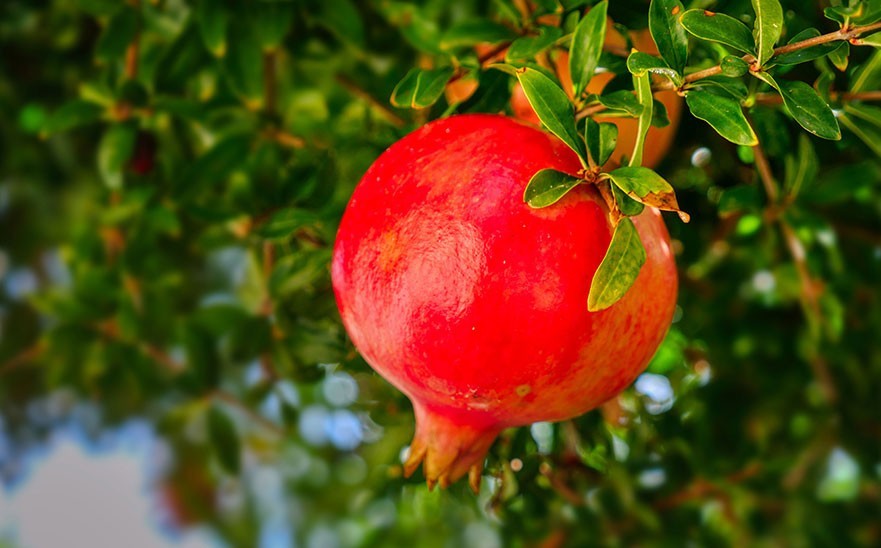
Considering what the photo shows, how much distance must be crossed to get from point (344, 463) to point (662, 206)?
3.37ft

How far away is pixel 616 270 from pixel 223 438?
71cm

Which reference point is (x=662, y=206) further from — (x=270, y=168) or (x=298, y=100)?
(x=298, y=100)

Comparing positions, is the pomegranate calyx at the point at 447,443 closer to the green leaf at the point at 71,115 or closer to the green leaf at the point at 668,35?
the green leaf at the point at 668,35

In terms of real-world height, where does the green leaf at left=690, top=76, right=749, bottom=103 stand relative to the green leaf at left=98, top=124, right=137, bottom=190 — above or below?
above

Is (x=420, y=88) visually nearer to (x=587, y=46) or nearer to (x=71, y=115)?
(x=587, y=46)

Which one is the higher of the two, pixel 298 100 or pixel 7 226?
pixel 298 100

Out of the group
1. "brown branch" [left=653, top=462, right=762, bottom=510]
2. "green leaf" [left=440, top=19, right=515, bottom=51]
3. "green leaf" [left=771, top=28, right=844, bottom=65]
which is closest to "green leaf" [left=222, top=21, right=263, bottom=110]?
"green leaf" [left=440, top=19, right=515, bottom=51]

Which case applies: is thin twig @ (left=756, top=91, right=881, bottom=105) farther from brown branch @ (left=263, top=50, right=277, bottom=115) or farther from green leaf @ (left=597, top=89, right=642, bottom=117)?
brown branch @ (left=263, top=50, right=277, bottom=115)

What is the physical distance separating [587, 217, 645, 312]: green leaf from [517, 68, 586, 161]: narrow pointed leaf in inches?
1.8

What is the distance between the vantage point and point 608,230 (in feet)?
1.35

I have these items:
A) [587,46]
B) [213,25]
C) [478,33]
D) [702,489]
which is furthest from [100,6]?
[702,489]

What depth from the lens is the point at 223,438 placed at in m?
0.98

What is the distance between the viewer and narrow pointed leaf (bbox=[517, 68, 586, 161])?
0.41 m

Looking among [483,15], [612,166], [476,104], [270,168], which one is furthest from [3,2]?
[612,166]
